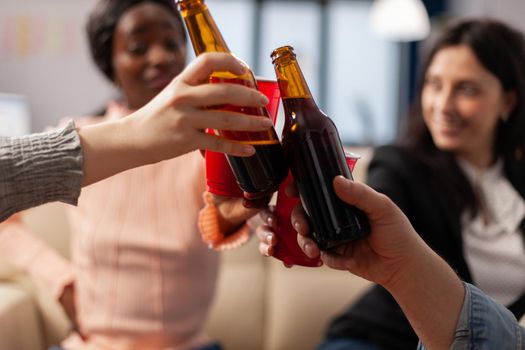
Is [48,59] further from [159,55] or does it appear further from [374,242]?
[374,242]

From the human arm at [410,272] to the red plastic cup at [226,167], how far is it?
0.07 m

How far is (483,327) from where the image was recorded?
1.74 feet

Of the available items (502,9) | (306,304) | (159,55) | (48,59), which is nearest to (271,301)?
(306,304)

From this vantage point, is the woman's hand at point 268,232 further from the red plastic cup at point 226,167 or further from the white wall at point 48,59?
the white wall at point 48,59

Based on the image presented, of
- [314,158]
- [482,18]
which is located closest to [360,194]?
[314,158]

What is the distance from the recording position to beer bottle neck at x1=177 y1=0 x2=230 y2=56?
0.45 m

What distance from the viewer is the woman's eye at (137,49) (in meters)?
0.99

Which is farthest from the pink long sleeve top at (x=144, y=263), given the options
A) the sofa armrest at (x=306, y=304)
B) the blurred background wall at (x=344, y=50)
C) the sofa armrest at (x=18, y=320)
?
the blurred background wall at (x=344, y=50)

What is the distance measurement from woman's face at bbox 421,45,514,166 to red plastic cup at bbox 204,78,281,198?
30.6 inches

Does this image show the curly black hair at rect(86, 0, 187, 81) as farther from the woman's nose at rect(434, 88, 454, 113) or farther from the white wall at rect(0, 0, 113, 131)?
the white wall at rect(0, 0, 113, 131)

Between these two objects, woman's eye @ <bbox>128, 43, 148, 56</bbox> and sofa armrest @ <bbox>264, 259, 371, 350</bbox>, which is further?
sofa armrest @ <bbox>264, 259, 371, 350</bbox>

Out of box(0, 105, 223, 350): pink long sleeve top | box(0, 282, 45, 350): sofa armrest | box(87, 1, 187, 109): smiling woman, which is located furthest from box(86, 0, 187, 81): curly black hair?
box(0, 282, 45, 350): sofa armrest

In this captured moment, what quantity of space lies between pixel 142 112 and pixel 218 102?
0.22ft

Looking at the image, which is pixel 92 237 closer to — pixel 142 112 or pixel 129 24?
pixel 129 24
